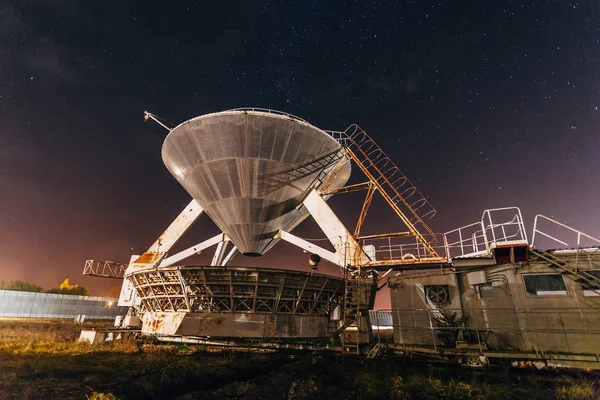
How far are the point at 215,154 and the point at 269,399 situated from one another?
1194cm

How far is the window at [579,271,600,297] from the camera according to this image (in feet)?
34.8

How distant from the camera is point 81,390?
8.01 meters

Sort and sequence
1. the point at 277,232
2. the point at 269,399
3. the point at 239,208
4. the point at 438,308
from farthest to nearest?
1. the point at 277,232
2. the point at 239,208
3. the point at 438,308
4. the point at 269,399

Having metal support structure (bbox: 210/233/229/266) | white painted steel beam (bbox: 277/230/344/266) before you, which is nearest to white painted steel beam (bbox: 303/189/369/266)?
white painted steel beam (bbox: 277/230/344/266)


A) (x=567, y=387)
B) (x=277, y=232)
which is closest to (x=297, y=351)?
(x=277, y=232)

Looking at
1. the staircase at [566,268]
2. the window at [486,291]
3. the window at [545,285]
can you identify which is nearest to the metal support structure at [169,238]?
the window at [486,291]

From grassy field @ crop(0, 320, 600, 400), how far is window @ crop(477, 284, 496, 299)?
2648 mm

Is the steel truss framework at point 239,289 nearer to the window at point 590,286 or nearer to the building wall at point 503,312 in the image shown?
the building wall at point 503,312

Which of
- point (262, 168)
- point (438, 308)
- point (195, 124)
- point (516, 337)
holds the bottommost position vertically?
point (516, 337)

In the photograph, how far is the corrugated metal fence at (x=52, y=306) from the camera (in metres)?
40.3

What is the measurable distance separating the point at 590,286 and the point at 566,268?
83 cm

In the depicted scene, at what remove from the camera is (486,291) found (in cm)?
1257

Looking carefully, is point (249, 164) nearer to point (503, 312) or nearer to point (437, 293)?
point (437, 293)

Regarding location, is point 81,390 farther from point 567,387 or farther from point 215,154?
point 567,387
